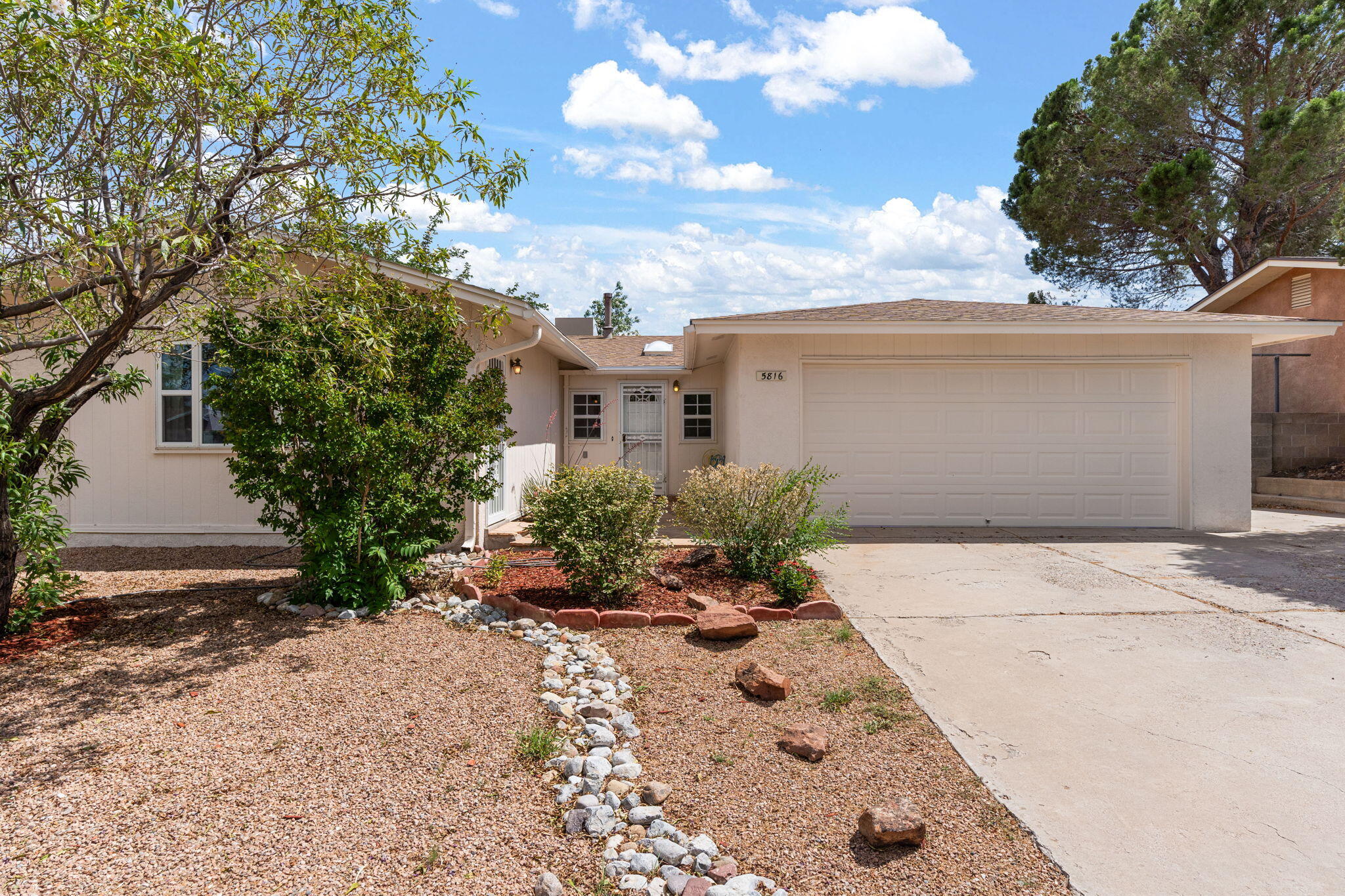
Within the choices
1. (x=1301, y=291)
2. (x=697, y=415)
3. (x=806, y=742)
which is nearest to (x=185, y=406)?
(x=806, y=742)

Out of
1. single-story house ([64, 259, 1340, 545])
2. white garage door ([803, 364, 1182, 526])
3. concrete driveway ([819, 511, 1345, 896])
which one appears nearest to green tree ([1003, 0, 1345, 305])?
single-story house ([64, 259, 1340, 545])

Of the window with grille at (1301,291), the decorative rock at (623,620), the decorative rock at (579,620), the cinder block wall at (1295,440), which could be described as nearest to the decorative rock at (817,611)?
the decorative rock at (623,620)

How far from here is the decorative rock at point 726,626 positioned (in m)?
4.73

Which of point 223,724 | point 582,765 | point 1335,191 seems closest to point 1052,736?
point 582,765

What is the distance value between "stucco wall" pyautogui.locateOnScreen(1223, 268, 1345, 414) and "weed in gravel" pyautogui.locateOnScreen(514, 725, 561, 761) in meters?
16.5

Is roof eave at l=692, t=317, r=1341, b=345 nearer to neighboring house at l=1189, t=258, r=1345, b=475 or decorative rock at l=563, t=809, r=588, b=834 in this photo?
neighboring house at l=1189, t=258, r=1345, b=475

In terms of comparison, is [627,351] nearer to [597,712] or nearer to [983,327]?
[983,327]

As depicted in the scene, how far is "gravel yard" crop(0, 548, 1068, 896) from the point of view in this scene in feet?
8.01

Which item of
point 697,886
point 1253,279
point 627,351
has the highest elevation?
point 1253,279

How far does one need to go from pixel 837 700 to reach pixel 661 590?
224 cm

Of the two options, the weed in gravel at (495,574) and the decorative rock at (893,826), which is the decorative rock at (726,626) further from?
the decorative rock at (893,826)

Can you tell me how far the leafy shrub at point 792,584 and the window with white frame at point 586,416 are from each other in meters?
9.01

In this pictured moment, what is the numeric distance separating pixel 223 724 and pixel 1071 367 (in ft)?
32.2

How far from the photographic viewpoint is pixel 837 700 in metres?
3.77
